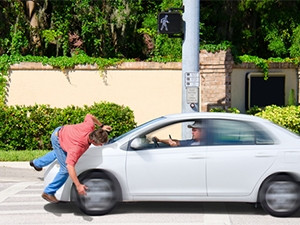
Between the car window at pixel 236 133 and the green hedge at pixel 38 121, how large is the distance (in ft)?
25.9

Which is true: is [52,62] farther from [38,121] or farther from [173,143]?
[173,143]

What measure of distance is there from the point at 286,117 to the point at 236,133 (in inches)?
345

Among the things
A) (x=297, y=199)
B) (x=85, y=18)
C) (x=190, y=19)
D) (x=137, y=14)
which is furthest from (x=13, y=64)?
(x=297, y=199)

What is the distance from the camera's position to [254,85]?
20312 mm

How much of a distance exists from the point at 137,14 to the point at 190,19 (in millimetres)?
7110

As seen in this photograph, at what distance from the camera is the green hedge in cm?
1753

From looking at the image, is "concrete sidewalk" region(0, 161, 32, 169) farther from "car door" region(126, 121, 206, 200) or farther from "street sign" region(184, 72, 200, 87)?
"car door" region(126, 121, 206, 200)

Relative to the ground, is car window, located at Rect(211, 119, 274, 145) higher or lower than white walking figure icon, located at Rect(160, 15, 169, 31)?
lower

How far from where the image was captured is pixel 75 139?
9.69 m

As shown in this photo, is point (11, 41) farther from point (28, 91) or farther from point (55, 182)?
point (55, 182)

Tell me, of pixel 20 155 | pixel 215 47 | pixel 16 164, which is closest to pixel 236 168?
pixel 16 164

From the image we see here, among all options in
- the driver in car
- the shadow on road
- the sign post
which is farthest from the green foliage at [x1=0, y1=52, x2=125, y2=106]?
the driver in car

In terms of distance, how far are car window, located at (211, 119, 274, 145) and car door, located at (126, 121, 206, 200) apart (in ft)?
1.19

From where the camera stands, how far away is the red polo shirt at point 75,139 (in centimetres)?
952
